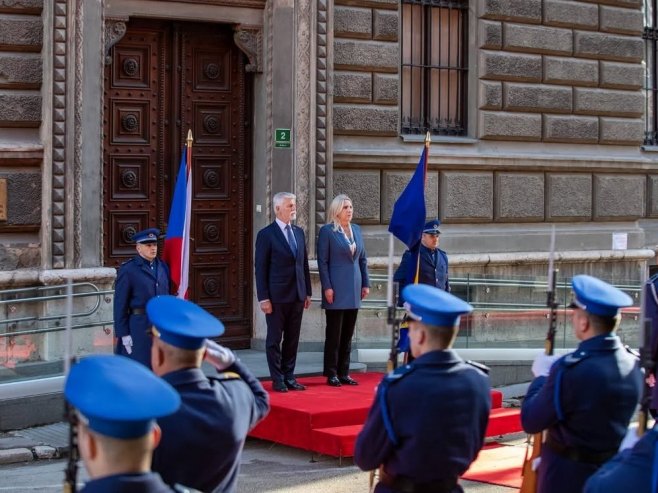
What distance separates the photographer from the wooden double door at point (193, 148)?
13453 mm

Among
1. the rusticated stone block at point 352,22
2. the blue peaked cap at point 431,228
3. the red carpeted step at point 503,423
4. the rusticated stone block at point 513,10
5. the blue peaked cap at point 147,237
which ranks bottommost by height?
the red carpeted step at point 503,423

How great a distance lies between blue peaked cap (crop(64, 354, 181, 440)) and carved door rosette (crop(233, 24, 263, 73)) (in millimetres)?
10378

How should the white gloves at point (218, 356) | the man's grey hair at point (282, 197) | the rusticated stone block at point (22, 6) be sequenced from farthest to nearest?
the rusticated stone block at point (22, 6)
the man's grey hair at point (282, 197)
the white gloves at point (218, 356)

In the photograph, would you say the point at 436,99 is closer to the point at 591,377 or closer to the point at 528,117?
the point at 528,117

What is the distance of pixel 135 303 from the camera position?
10.4 m

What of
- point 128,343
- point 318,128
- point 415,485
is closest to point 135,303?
point 128,343

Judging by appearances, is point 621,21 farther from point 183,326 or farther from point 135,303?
point 183,326

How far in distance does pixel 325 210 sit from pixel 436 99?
8.05ft

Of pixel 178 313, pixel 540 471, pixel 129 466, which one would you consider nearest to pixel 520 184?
pixel 540 471

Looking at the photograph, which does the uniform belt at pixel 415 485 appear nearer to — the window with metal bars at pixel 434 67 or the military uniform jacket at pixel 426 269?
the military uniform jacket at pixel 426 269

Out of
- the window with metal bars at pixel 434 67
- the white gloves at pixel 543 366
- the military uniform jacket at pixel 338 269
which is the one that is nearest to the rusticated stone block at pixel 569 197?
the window with metal bars at pixel 434 67

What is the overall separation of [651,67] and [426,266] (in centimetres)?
755

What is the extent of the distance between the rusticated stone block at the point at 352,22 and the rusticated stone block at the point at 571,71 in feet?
9.01

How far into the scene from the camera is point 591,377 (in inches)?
235
